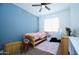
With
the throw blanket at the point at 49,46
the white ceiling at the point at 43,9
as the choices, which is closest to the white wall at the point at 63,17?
the white ceiling at the point at 43,9

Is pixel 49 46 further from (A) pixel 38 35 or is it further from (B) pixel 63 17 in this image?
(B) pixel 63 17

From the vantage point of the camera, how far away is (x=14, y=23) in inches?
65.9

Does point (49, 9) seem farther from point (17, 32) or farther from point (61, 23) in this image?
point (17, 32)

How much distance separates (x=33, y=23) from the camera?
1.77m

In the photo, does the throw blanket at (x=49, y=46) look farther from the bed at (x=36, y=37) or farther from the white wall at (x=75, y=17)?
the white wall at (x=75, y=17)

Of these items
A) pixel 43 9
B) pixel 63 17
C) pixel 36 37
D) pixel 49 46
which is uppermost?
pixel 43 9

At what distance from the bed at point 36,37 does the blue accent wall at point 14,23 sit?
6 cm

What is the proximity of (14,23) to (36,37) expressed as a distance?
15.3 inches

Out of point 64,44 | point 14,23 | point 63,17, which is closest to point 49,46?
point 64,44

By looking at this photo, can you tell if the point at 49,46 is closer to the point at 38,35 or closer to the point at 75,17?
the point at 38,35

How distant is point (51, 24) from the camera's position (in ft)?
5.70

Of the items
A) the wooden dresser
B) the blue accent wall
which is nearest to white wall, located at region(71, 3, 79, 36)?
the wooden dresser

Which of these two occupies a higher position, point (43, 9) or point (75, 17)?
point (43, 9)
